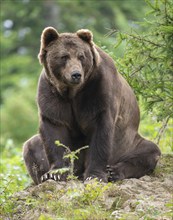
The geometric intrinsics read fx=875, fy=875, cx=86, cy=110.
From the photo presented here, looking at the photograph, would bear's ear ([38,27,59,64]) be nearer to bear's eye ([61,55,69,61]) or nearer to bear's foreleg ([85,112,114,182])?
bear's eye ([61,55,69,61])

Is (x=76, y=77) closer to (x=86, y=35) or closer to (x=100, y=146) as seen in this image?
(x=86, y=35)

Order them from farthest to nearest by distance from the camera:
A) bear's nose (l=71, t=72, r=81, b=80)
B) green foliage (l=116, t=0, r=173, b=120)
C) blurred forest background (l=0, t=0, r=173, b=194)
Result: blurred forest background (l=0, t=0, r=173, b=194) → green foliage (l=116, t=0, r=173, b=120) → bear's nose (l=71, t=72, r=81, b=80)

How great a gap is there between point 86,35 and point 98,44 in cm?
145

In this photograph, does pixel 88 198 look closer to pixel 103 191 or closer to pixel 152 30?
pixel 103 191

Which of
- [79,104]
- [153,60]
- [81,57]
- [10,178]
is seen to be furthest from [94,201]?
[153,60]

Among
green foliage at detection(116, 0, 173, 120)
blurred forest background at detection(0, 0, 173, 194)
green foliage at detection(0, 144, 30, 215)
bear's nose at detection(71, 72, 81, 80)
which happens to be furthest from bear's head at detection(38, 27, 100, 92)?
green foliage at detection(0, 144, 30, 215)

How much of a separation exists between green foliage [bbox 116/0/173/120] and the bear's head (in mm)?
709

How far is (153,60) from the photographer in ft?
31.8

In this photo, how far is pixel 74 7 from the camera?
37.1 meters

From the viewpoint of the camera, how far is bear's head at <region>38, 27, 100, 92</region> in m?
8.74

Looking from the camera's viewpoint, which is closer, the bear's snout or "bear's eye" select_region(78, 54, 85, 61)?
the bear's snout

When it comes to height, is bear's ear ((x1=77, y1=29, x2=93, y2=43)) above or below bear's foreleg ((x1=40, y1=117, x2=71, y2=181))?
above

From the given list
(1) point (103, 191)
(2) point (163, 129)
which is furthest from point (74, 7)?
(1) point (103, 191)

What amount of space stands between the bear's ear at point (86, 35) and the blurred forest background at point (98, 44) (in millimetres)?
425
